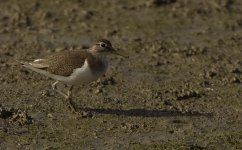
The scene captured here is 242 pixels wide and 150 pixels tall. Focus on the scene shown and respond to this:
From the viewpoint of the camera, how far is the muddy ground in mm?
11055

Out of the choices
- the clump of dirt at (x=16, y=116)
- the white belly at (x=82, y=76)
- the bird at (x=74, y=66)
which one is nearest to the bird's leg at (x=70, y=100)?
the bird at (x=74, y=66)

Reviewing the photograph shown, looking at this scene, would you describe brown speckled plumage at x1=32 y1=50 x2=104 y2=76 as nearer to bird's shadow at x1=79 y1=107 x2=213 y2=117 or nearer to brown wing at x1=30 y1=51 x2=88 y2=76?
brown wing at x1=30 y1=51 x2=88 y2=76

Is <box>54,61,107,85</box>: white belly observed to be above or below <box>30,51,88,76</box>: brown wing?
below

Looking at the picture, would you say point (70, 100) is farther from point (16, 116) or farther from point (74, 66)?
point (16, 116)

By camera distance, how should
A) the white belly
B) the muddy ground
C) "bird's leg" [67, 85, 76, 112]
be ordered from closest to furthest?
1. the muddy ground
2. the white belly
3. "bird's leg" [67, 85, 76, 112]

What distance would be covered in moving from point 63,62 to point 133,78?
2.32 metres

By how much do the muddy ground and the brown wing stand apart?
2.37 ft

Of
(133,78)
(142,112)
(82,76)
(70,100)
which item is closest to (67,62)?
(82,76)

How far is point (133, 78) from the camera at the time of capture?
1364 cm

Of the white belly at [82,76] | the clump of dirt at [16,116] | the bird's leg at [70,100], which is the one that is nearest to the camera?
the clump of dirt at [16,116]

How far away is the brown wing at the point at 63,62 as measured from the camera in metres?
11.6

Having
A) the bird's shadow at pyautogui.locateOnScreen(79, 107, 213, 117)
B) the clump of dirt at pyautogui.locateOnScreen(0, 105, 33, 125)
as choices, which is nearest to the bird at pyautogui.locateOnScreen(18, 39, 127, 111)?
the bird's shadow at pyautogui.locateOnScreen(79, 107, 213, 117)

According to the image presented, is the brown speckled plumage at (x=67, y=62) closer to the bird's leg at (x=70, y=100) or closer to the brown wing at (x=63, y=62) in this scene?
the brown wing at (x=63, y=62)

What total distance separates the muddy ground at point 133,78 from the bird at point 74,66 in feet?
1.92
